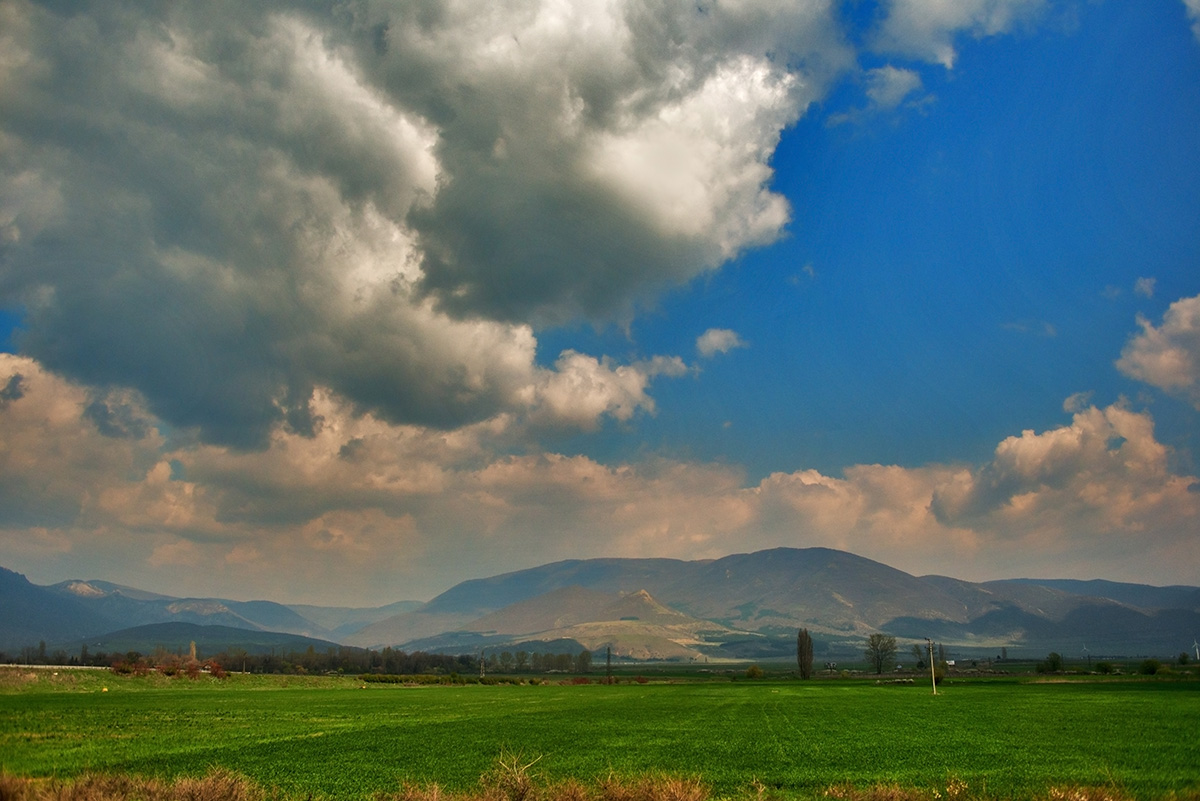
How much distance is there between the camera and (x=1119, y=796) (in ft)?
63.1

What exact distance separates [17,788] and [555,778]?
15.8 m

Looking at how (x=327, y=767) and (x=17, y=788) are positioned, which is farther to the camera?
(x=327, y=767)

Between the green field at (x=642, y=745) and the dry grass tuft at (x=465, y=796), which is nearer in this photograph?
the dry grass tuft at (x=465, y=796)

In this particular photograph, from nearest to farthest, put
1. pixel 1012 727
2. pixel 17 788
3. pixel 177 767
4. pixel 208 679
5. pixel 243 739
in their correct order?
1. pixel 17 788
2. pixel 177 767
3. pixel 243 739
4. pixel 1012 727
5. pixel 208 679

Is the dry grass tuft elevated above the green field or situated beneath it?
elevated above

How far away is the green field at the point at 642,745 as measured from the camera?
25.2 meters

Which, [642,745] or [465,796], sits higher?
[465,796]

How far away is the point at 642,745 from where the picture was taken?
121 ft

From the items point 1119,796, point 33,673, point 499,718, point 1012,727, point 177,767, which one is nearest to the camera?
point 1119,796

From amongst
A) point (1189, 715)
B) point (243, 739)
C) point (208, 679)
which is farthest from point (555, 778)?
point (208, 679)

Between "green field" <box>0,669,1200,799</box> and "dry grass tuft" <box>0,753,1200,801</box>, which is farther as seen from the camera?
"green field" <box>0,669,1200,799</box>

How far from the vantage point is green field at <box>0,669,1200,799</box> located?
25172 millimetres

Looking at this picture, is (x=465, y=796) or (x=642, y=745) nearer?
(x=465, y=796)

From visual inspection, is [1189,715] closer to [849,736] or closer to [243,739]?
[849,736]
